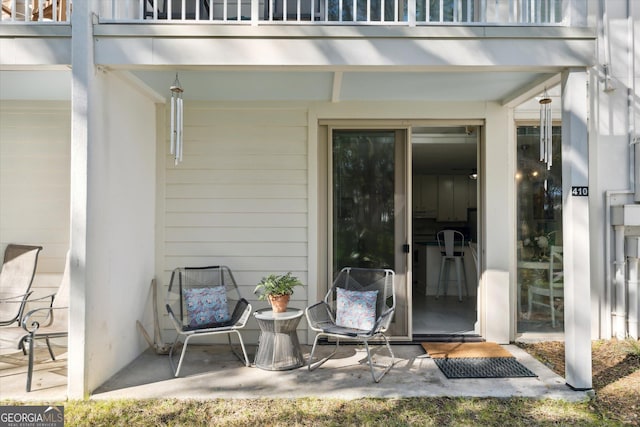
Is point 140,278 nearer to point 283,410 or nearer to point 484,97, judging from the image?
point 283,410

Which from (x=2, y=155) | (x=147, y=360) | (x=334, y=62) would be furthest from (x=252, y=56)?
(x=2, y=155)

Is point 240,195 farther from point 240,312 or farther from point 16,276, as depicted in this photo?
point 16,276

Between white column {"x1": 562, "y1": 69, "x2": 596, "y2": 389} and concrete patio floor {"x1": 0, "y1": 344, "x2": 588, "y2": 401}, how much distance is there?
0.25 meters

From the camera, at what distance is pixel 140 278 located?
386cm

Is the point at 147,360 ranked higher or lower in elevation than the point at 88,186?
lower

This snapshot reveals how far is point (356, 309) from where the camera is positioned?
12.3 ft

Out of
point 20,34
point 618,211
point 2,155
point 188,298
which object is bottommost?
point 188,298

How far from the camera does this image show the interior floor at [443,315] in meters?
4.48

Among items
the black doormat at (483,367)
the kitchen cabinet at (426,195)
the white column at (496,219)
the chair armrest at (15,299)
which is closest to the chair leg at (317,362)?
the black doormat at (483,367)

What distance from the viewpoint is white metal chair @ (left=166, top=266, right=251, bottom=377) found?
3.57 metres

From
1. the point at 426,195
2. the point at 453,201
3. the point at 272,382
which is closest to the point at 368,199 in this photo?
the point at 272,382

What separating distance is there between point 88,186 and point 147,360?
168 centimetres

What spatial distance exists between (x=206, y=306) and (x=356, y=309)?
53.4 inches

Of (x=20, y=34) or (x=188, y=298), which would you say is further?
(x=188, y=298)
